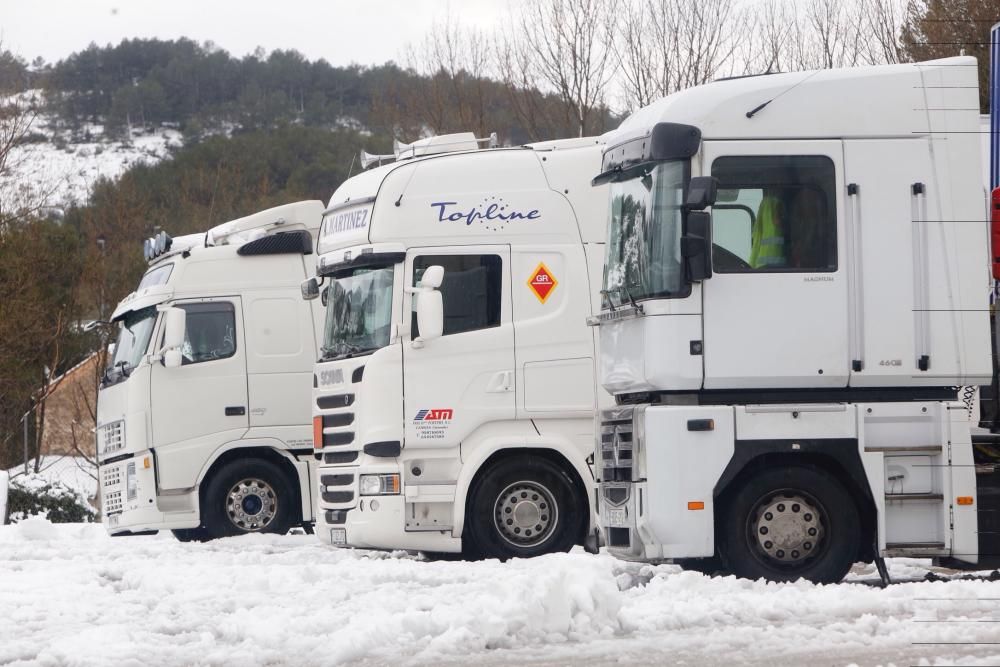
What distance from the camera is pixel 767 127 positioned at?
32.1 ft

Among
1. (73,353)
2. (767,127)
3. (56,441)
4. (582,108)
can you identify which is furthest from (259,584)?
(56,441)

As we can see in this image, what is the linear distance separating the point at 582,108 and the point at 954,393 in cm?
1878

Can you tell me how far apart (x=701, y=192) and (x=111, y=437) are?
377 inches

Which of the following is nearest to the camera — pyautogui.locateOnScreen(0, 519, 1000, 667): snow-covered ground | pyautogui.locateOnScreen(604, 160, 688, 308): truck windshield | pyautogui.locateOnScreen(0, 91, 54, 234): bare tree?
pyautogui.locateOnScreen(0, 519, 1000, 667): snow-covered ground

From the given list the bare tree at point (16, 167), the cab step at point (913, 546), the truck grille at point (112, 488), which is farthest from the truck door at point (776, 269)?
the bare tree at point (16, 167)

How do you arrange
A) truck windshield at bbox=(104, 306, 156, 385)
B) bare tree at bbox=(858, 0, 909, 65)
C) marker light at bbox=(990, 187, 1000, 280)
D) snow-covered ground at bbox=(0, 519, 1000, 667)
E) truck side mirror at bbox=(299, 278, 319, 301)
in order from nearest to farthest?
snow-covered ground at bbox=(0, 519, 1000, 667), marker light at bbox=(990, 187, 1000, 280), truck side mirror at bbox=(299, 278, 319, 301), truck windshield at bbox=(104, 306, 156, 385), bare tree at bbox=(858, 0, 909, 65)

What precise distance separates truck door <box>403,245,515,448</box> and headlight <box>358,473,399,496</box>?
334mm

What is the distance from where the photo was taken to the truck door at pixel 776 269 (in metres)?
9.55

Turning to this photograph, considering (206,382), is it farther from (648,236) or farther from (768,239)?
(768,239)

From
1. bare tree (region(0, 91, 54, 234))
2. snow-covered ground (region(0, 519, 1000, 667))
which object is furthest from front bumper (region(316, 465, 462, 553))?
bare tree (region(0, 91, 54, 234))

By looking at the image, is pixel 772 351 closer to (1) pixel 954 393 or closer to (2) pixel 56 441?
(1) pixel 954 393

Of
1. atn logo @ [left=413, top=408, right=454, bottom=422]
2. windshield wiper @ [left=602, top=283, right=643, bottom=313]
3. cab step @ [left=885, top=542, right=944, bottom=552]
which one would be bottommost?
cab step @ [left=885, top=542, right=944, bottom=552]

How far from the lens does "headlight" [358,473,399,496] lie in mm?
12445

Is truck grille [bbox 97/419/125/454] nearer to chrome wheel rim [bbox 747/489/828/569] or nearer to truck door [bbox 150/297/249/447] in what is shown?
truck door [bbox 150/297/249/447]
